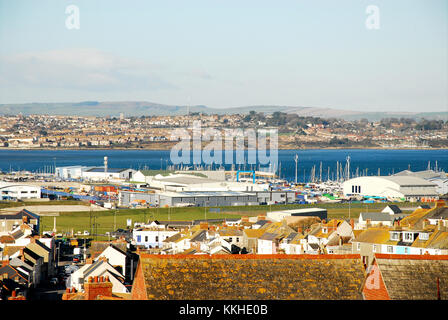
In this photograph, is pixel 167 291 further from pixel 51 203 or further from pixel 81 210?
pixel 51 203

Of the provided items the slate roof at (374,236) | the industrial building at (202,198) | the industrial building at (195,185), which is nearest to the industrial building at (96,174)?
the industrial building at (195,185)

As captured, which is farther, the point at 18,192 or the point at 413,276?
the point at 18,192

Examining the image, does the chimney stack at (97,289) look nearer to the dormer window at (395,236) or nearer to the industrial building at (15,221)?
the dormer window at (395,236)

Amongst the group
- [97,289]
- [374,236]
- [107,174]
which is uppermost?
[97,289]

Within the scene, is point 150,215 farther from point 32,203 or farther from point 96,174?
point 96,174

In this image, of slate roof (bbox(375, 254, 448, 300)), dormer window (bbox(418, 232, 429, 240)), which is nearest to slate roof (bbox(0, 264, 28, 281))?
dormer window (bbox(418, 232, 429, 240))

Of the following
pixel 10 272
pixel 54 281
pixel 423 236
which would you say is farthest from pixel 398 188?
pixel 10 272

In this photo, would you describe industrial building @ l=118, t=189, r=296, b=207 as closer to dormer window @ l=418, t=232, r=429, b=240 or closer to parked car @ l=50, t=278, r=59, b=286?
parked car @ l=50, t=278, r=59, b=286
